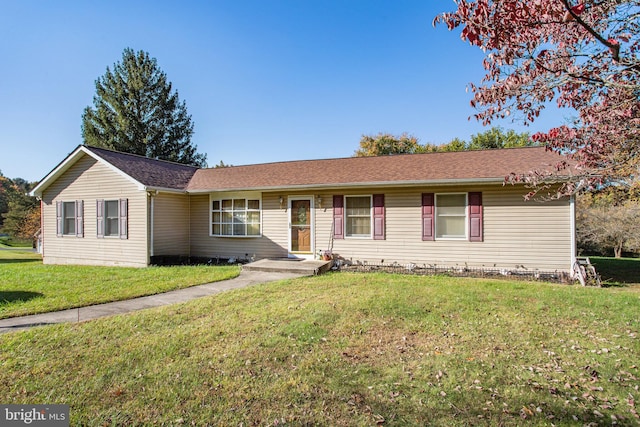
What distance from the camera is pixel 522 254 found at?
10.1 metres

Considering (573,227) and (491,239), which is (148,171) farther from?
(573,227)

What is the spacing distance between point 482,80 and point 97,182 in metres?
14.3

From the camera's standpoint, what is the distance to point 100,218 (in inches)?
523

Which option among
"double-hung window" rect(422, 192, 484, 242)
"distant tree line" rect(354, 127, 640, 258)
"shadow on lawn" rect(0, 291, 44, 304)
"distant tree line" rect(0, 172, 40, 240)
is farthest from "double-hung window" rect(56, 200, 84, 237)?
"distant tree line" rect(354, 127, 640, 258)

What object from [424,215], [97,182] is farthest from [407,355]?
[97,182]

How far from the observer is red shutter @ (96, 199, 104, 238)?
13222 mm

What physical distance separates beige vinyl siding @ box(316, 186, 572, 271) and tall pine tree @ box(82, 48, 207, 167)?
27.6 m

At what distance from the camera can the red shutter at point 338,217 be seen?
11.9 metres

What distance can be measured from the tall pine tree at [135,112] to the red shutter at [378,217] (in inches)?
1068

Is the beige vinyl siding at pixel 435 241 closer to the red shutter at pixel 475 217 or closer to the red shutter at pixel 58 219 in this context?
the red shutter at pixel 475 217

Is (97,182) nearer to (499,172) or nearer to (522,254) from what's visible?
(499,172)

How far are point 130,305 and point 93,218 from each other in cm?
881

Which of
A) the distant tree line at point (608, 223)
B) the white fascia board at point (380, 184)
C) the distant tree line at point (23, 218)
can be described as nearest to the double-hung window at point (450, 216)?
the white fascia board at point (380, 184)

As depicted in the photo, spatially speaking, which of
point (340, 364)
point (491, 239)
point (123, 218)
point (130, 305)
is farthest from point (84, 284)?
point (491, 239)
